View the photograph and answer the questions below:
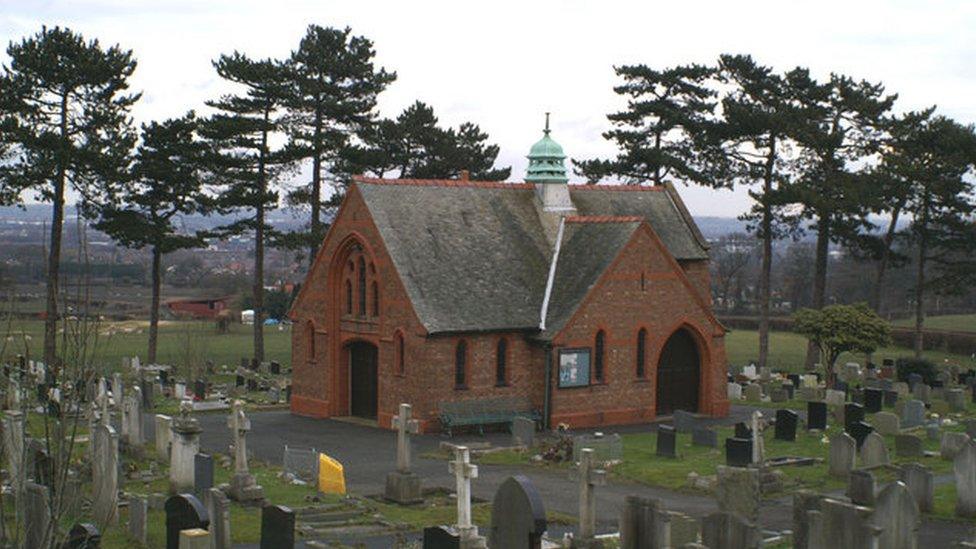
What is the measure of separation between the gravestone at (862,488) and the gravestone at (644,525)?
437 centimetres

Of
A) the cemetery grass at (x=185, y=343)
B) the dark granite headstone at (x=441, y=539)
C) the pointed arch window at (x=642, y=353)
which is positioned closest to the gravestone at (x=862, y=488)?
the dark granite headstone at (x=441, y=539)

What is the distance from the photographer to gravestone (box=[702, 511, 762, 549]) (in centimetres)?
1831

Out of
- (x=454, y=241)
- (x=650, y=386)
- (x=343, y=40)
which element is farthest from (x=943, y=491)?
(x=343, y=40)

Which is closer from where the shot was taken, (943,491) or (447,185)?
(943,491)

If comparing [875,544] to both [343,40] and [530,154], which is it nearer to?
[530,154]

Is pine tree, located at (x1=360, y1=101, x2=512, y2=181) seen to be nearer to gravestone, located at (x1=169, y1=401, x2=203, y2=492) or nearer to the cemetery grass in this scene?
the cemetery grass

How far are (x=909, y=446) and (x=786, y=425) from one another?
387 cm

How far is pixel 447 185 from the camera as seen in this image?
132ft

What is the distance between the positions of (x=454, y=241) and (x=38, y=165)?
18987 millimetres

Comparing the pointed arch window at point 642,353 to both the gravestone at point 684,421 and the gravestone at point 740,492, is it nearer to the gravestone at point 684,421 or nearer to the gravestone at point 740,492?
the gravestone at point 684,421

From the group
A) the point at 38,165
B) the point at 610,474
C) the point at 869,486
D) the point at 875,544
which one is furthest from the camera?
the point at 38,165

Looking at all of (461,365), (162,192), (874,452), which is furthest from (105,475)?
(162,192)

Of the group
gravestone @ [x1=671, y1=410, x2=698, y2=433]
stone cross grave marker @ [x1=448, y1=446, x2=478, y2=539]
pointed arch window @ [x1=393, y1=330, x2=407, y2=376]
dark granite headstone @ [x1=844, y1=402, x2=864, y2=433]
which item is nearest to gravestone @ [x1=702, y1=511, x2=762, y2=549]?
stone cross grave marker @ [x1=448, y1=446, x2=478, y2=539]

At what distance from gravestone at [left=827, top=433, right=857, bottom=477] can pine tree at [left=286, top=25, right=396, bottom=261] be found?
106ft
